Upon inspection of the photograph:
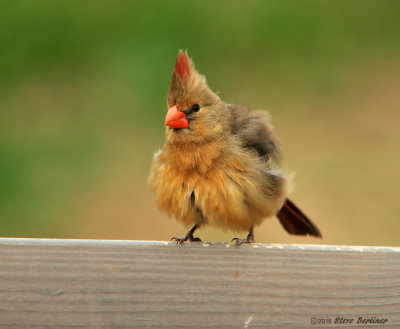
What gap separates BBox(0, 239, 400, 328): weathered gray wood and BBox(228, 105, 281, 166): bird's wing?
3.71 feet

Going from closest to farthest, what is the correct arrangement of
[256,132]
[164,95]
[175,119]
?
[175,119] < [256,132] < [164,95]

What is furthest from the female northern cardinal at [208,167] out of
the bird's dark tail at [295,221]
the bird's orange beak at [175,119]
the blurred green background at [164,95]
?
the blurred green background at [164,95]

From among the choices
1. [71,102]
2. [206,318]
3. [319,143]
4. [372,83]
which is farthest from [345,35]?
[206,318]

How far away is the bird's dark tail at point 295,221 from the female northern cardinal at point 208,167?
290mm

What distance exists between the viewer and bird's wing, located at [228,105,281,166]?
3.45m

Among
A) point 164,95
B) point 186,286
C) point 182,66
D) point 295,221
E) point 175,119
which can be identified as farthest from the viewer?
point 164,95

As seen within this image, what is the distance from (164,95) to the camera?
5.62 metres

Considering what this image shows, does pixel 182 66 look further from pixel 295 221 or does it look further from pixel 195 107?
pixel 295 221

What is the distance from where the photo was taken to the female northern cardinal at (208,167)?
314cm

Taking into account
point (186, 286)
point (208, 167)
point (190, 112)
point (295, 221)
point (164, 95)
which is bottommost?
point (186, 286)

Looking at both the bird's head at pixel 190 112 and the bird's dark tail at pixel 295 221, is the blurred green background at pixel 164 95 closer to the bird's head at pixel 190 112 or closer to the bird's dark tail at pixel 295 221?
the bird's dark tail at pixel 295 221

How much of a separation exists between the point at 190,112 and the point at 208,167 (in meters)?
0.30

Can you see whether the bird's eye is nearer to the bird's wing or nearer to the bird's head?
the bird's head

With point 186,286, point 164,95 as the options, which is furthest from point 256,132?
point 164,95
